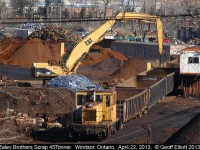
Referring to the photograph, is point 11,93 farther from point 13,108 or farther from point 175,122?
point 175,122

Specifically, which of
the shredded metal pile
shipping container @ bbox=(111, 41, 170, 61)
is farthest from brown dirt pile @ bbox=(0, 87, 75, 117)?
shipping container @ bbox=(111, 41, 170, 61)

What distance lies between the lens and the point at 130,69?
176 ft

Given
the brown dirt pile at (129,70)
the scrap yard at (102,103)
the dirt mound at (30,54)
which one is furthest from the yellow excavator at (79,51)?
the dirt mound at (30,54)

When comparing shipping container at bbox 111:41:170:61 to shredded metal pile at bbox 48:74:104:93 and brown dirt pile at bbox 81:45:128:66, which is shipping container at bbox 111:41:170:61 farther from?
shredded metal pile at bbox 48:74:104:93

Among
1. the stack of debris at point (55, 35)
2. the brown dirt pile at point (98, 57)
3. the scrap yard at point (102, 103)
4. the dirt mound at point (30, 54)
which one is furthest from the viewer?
the stack of debris at point (55, 35)

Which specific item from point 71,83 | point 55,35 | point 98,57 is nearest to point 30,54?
point 98,57

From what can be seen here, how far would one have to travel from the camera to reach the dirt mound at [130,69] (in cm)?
5143

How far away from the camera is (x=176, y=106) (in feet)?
125

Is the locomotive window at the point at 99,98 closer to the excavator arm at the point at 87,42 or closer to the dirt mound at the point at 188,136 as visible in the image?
the dirt mound at the point at 188,136

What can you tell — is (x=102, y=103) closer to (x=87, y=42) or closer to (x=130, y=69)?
(x=87, y=42)

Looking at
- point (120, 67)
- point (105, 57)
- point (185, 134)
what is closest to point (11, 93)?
point (185, 134)

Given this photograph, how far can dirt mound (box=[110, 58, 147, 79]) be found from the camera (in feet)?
169

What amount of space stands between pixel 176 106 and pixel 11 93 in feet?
33.3

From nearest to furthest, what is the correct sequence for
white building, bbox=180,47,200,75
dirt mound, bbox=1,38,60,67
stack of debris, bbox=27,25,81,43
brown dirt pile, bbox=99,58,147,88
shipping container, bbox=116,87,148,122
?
shipping container, bbox=116,87,148,122 < white building, bbox=180,47,200,75 < brown dirt pile, bbox=99,58,147,88 < dirt mound, bbox=1,38,60,67 < stack of debris, bbox=27,25,81,43
